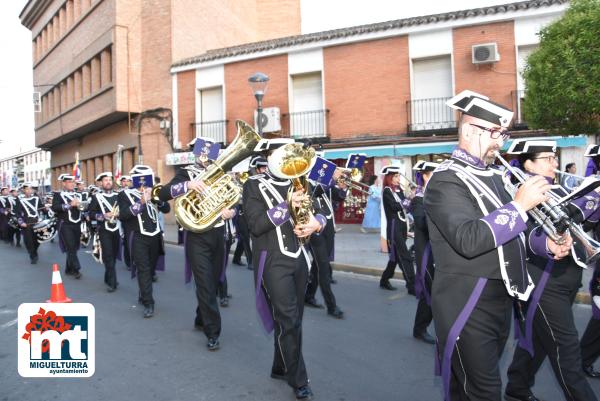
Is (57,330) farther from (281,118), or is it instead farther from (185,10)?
(185,10)

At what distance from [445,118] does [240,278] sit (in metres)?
10.3

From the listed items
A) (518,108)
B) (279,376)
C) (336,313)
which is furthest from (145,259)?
(518,108)

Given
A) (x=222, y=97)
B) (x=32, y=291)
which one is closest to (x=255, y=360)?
(x=32, y=291)

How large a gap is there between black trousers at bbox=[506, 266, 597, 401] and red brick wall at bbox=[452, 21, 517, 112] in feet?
43.7

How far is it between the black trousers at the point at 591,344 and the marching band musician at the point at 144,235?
4873 millimetres

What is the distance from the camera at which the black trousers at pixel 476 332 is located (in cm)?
248

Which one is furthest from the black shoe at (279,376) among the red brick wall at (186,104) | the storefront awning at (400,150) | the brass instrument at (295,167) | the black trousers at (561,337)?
the red brick wall at (186,104)

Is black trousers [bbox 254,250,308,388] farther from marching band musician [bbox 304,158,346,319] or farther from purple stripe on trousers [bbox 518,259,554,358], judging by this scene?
marching band musician [bbox 304,158,346,319]

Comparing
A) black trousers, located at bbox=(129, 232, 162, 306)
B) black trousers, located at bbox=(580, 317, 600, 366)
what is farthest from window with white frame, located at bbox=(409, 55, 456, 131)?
black trousers, located at bbox=(580, 317, 600, 366)

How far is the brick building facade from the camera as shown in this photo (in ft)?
74.1

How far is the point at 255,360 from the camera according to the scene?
16.3ft

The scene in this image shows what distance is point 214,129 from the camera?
70.5ft

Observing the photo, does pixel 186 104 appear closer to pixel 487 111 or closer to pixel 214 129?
pixel 214 129

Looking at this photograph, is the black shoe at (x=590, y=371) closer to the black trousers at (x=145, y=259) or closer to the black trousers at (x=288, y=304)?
the black trousers at (x=288, y=304)
